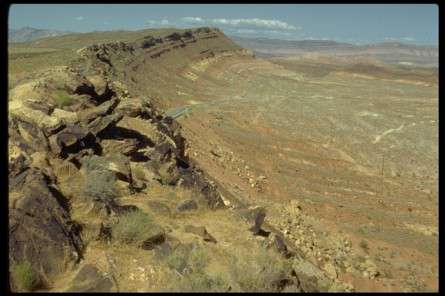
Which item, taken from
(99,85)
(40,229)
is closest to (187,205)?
(40,229)

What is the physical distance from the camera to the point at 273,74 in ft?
243

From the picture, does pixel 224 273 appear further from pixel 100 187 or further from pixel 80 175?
pixel 80 175

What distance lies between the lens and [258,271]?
8.48m

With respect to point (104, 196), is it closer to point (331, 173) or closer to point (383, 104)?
point (331, 173)

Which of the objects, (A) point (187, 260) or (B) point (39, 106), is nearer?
(A) point (187, 260)

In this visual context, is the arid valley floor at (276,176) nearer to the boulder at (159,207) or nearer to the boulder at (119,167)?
the boulder at (159,207)

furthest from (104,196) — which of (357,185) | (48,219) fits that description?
(357,185)

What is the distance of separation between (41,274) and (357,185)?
783 inches

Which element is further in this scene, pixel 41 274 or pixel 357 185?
pixel 357 185

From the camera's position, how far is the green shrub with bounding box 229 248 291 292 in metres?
8.23

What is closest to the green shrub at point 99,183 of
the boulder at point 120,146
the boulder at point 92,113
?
the boulder at point 120,146

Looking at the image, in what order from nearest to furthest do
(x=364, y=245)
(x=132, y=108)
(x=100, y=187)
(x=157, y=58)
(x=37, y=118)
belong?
(x=100, y=187) → (x=37, y=118) → (x=364, y=245) → (x=132, y=108) → (x=157, y=58)

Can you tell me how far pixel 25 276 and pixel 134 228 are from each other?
259 cm

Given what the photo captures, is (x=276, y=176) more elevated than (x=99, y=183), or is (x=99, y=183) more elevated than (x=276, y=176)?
(x=99, y=183)
